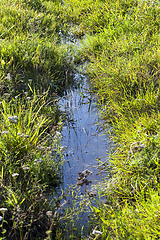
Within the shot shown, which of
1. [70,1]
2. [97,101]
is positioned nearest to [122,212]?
[97,101]

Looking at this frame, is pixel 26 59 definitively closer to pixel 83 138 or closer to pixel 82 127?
pixel 82 127

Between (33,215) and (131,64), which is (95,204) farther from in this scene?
(131,64)

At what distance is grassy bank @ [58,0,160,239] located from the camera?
1.79 metres

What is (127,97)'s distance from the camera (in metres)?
3.15

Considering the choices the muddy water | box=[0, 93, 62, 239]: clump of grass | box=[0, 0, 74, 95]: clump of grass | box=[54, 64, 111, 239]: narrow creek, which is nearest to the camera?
box=[0, 93, 62, 239]: clump of grass

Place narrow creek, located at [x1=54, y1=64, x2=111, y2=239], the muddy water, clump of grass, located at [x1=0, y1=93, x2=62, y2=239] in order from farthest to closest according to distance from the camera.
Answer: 1. the muddy water
2. narrow creek, located at [x1=54, y1=64, x2=111, y2=239]
3. clump of grass, located at [x1=0, y1=93, x2=62, y2=239]

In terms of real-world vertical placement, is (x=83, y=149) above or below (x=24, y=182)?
above

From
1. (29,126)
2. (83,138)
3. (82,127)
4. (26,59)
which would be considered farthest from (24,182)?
(26,59)

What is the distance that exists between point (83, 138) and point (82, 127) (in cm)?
22

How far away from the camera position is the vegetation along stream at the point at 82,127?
1.79 m

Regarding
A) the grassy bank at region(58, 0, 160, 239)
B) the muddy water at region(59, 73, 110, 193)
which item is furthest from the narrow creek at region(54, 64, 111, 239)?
the grassy bank at region(58, 0, 160, 239)

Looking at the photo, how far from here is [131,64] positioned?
3275 mm

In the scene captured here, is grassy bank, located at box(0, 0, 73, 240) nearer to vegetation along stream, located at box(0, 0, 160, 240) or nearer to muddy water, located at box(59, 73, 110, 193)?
vegetation along stream, located at box(0, 0, 160, 240)

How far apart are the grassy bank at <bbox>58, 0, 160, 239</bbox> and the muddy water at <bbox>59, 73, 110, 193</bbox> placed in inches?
5.3
